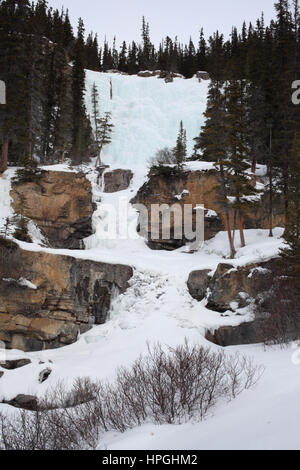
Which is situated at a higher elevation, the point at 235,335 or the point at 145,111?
the point at 145,111

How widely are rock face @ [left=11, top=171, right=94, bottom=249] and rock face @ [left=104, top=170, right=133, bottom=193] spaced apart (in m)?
7.31

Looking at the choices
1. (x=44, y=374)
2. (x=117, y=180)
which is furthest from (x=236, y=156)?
(x=44, y=374)

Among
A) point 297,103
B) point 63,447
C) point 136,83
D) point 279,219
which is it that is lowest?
point 63,447

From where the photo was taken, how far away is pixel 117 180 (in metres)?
31.9

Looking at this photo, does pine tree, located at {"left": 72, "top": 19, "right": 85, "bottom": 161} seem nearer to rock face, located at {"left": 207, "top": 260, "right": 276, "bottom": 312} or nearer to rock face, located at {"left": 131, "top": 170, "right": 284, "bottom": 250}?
rock face, located at {"left": 131, "top": 170, "right": 284, "bottom": 250}

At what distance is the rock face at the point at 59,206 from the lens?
22312 millimetres

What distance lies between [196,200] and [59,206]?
34.1 feet

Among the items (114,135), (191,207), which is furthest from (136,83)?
(191,207)

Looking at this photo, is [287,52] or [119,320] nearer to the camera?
[119,320]

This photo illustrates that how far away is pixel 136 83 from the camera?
5403 cm

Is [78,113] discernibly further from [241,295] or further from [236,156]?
[241,295]

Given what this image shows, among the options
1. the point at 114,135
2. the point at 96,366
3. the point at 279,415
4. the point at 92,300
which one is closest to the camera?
the point at 279,415
